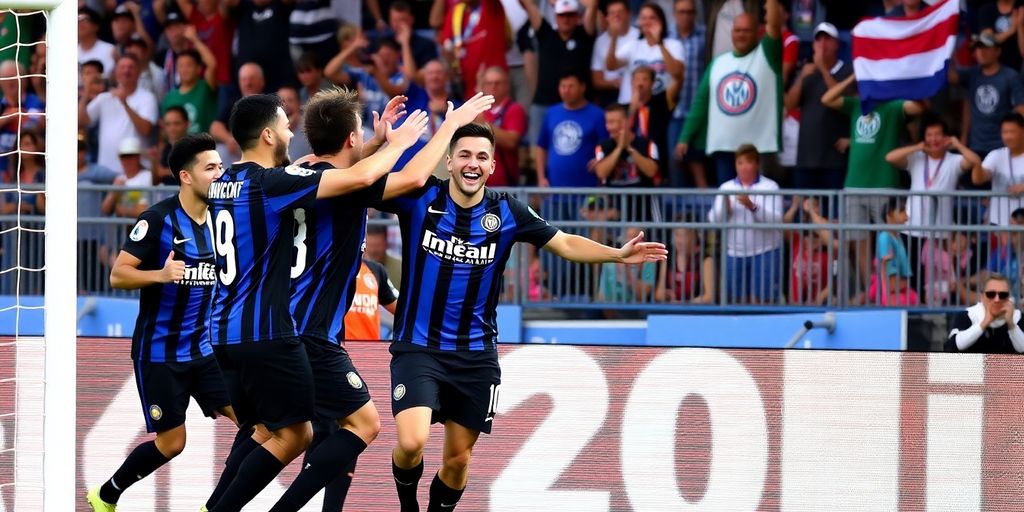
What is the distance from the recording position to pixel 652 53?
42.0 ft

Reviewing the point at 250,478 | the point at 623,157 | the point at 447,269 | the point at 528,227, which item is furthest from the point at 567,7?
the point at 250,478

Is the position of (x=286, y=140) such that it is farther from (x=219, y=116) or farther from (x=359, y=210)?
(x=219, y=116)

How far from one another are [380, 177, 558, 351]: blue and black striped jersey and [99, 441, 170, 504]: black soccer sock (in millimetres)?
1593

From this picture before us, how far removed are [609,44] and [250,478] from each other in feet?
23.9

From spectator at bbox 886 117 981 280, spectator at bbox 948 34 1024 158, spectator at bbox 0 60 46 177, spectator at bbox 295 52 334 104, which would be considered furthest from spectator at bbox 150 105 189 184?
spectator at bbox 948 34 1024 158

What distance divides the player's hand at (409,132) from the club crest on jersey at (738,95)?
598cm

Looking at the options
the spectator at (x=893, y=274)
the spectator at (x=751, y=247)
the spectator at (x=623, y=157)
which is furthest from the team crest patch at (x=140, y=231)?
the spectator at (x=893, y=274)

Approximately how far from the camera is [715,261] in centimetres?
1149

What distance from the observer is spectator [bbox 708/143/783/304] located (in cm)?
1137

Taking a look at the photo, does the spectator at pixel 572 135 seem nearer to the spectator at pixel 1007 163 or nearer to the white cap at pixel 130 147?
the spectator at pixel 1007 163

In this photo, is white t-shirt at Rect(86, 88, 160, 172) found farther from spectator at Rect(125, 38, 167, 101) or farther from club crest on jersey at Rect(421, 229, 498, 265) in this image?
club crest on jersey at Rect(421, 229, 498, 265)

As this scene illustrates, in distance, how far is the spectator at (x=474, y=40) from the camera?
1338cm

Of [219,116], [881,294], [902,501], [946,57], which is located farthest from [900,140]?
[219,116]

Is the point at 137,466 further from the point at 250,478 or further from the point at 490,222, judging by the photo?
the point at 490,222
